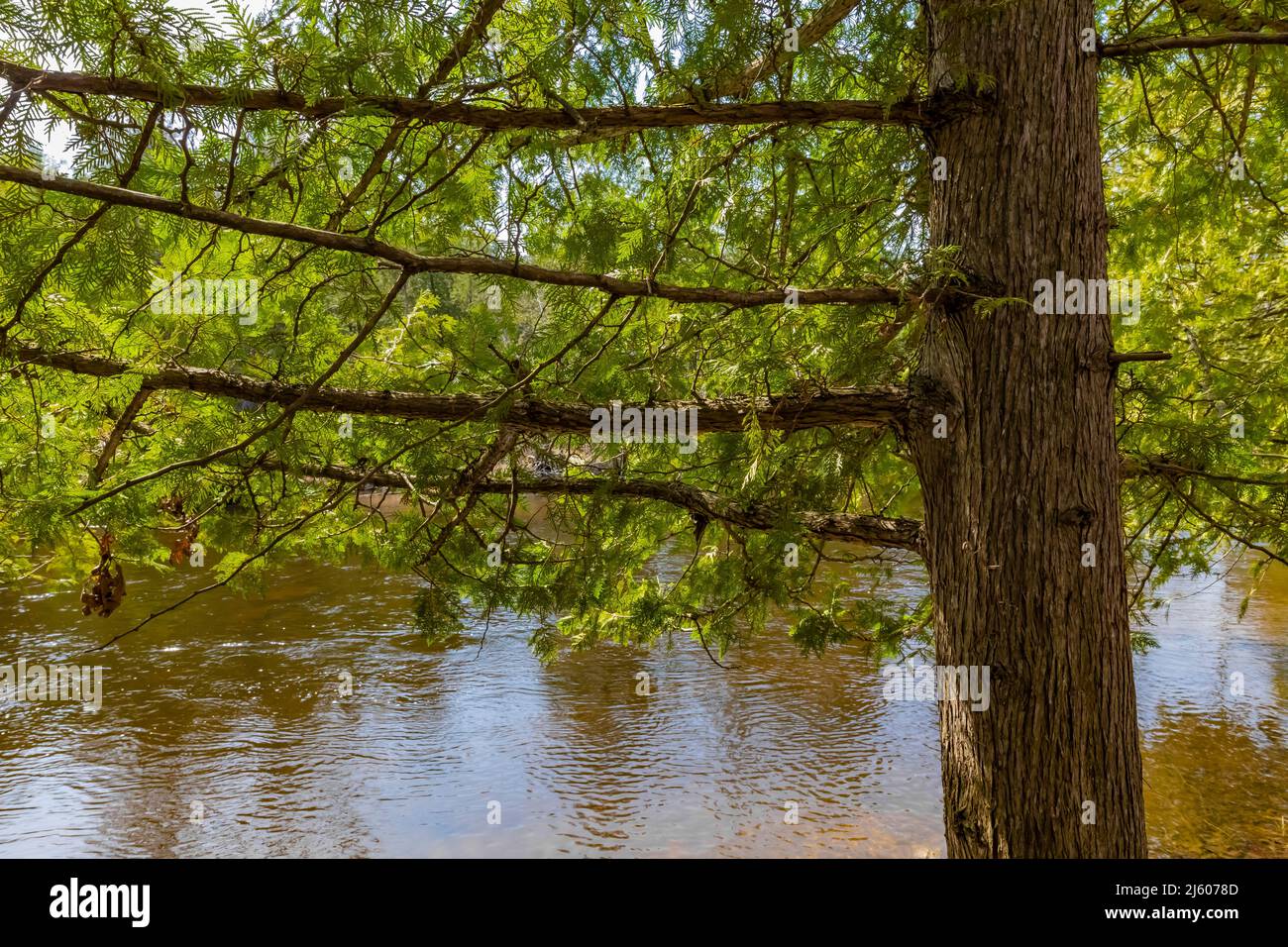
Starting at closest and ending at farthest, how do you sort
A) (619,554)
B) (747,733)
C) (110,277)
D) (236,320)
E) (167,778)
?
(110,277) → (236,320) → (619,554) → (167,778) → (747,733)

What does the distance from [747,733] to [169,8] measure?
9.20m

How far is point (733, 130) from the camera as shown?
152 inches

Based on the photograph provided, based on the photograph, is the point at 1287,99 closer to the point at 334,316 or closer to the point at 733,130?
the point at 733,130

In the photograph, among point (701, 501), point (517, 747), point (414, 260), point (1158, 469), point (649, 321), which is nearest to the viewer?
point (414, 260)

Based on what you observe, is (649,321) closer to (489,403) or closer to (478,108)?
(489,403)

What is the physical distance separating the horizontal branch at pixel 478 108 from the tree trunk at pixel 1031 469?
0.88ft

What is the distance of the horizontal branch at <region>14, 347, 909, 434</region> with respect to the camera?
283 cm

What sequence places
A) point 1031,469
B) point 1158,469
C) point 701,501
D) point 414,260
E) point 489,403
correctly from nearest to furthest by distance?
point 414,260 < point 1031,469 < point 489,403 < point 1158,469 < point 701,501

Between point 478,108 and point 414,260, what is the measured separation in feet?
1.43

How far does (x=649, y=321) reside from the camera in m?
3.93

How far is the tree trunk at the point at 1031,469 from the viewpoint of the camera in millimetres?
2578

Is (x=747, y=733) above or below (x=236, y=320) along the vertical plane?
below

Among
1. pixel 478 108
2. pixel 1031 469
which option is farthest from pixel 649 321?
pixel 1031 469
